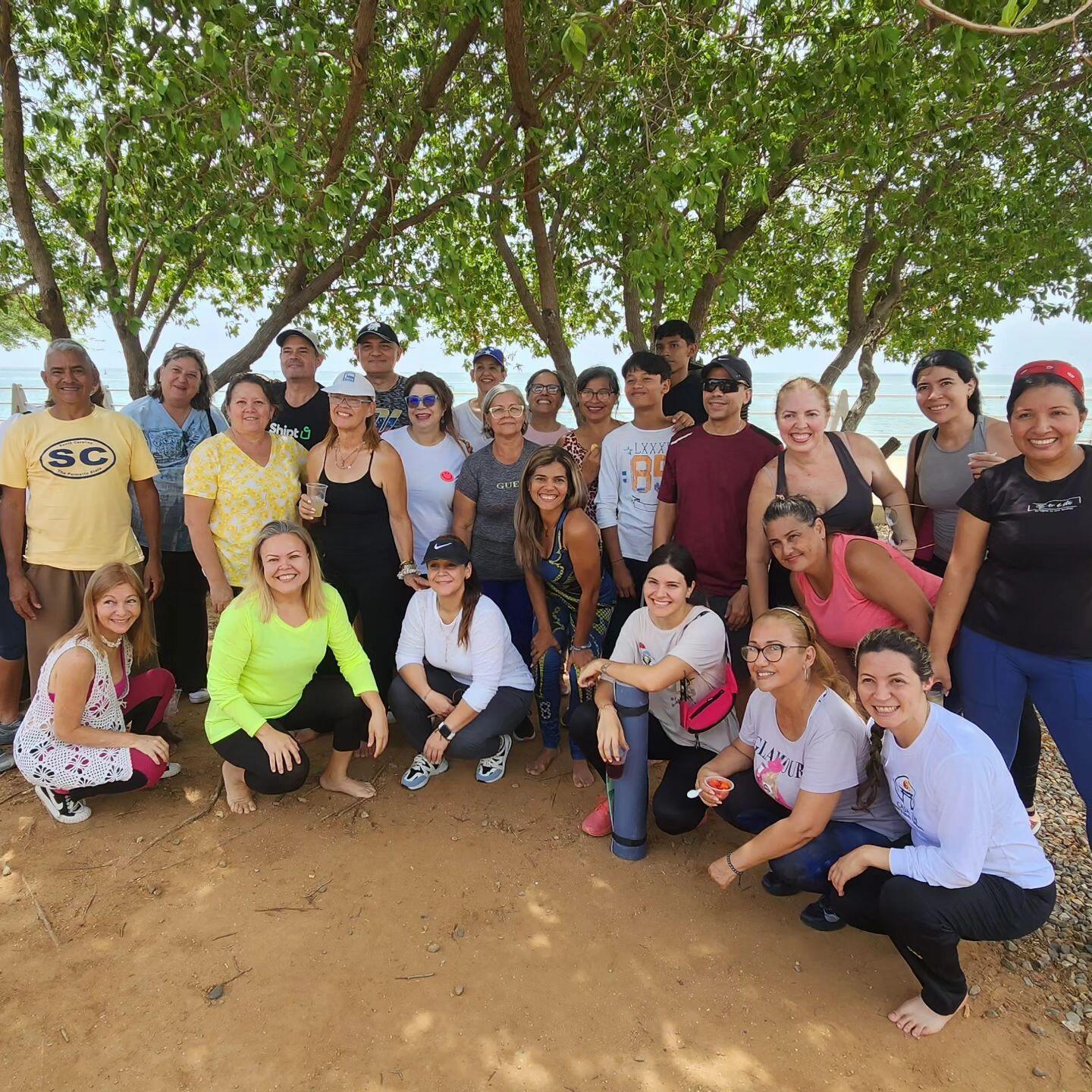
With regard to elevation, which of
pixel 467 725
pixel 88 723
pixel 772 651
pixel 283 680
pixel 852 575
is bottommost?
pixel 467 725

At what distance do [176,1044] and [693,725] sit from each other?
230cm

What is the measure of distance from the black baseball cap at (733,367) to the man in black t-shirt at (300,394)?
8.16 feet

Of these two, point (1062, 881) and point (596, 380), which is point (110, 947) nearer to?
point (596, 380)

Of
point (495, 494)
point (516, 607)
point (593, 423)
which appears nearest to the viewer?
point (495, 494)

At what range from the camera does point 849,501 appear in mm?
3332

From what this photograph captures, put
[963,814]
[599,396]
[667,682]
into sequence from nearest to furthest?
[963,814], [667,682], [599,396]

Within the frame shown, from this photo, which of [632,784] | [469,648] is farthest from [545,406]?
[632,784]

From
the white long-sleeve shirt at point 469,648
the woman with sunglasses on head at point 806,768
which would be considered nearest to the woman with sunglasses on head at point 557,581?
the white long-sleeve shirt at point 469,648

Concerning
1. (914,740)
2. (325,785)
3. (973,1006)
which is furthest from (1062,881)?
(325,785)

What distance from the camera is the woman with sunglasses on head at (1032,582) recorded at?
2654 millimetres

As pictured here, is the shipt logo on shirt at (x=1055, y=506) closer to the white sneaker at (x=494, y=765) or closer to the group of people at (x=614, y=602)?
the group of people at (x=614, y=602)

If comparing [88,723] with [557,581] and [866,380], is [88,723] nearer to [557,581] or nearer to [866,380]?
[557,581]

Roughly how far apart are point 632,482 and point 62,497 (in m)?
3.16

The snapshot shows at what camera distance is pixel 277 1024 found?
250 cm
